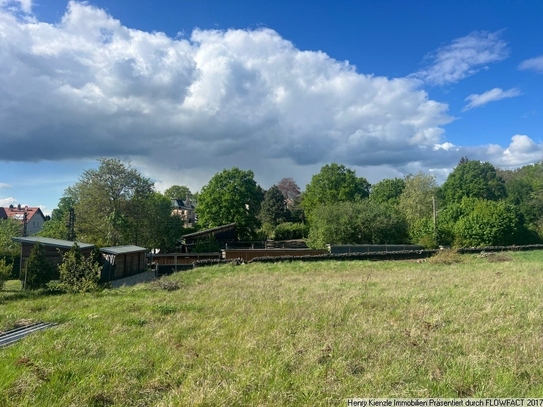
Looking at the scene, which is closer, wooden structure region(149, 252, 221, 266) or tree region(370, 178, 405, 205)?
wooden structure region(149, 252, 221, 266)

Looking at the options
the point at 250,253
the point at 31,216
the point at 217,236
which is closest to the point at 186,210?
the point at 31,216

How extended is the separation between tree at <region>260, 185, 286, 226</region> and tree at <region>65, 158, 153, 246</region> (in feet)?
90.6

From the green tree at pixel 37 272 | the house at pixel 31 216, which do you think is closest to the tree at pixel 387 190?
the green tree at pixel 37 272

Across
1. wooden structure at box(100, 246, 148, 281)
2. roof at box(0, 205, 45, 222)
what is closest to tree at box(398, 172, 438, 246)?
wooden structure at box(100, 246, 148, 281)

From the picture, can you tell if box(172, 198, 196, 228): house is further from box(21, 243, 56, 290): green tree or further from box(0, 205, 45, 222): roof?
box(21, 243, 56, 290): green tree

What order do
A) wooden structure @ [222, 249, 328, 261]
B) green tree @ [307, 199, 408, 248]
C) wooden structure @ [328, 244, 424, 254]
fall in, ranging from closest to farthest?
1. wooden structure @ [222, 249, 328, 261]
2. wooden structure @ [328, 244, 424, 254]
3. green tree @ [307, 199, 408, 248]

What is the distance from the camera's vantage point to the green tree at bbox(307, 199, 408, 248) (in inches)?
1489

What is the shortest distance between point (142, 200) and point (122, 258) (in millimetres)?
12324

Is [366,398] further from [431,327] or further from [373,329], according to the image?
[431,327]

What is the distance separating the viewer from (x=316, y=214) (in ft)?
134

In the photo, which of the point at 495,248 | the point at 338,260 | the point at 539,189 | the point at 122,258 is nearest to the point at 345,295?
the point at 338,260

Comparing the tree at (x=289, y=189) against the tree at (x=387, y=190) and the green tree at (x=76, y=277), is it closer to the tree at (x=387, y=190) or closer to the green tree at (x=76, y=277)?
the tree at (x=387, y=190)

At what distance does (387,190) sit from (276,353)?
58893mm

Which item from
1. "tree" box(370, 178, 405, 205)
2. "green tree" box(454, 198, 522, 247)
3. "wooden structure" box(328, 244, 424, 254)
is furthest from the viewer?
"tree" box(370, 178, 405, 205)
